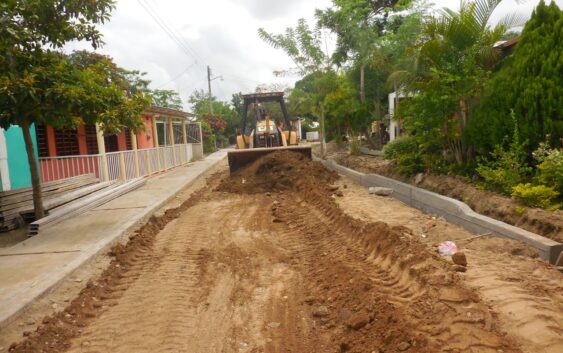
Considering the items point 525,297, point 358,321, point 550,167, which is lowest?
point 358,321

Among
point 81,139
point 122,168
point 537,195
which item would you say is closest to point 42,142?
point 81,139


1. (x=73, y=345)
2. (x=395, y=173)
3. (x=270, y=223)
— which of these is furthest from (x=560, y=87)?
(x=73, y=345)

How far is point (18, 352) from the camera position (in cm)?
330

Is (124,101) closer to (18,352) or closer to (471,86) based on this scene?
(18,352)

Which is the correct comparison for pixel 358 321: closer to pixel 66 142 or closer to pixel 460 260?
pixel 460 260

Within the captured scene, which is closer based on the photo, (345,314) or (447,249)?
(345,314)

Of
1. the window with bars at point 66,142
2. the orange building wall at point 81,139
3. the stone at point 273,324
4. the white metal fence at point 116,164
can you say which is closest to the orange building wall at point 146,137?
the white metal fence at point 116,164

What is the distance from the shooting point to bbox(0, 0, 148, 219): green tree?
627 centimetres

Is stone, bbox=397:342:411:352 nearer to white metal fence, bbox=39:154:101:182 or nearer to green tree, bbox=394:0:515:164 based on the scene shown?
green tree, bbox=394:0:515:164

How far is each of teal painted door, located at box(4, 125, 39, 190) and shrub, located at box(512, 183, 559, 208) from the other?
382 inches

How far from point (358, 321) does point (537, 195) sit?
337cm

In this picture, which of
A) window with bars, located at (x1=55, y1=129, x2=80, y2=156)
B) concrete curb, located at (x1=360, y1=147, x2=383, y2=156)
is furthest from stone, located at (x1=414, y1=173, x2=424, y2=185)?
window with bars, located at (x1=55, y1=129, x2=80, y2=156)

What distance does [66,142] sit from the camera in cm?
1330

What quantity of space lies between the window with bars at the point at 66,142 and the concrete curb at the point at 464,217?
32.8 ft
